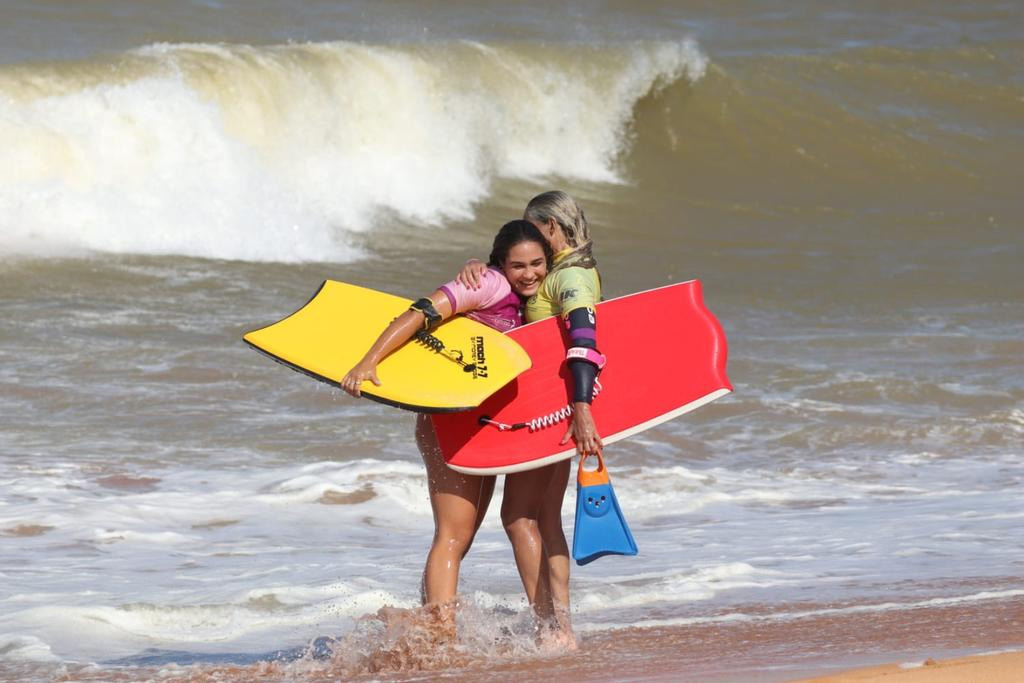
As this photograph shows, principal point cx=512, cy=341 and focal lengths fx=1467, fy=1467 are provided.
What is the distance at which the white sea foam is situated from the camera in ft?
46.0

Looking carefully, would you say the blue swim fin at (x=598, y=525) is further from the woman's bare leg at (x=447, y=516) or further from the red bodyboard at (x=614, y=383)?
the woman's bare leg at (x=447, y=516)

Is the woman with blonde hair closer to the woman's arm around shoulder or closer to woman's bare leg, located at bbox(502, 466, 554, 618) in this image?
woman's bare leg, located at bbox(502, 466, 554, 618)

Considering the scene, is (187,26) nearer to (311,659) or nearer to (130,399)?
(130,399)

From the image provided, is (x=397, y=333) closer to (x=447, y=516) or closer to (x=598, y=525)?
(x=447, y=516)

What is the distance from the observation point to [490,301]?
462 centimetres

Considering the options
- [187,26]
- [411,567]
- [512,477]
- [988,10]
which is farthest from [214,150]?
[988,10]

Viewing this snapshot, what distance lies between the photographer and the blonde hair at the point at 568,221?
4500 millimetres

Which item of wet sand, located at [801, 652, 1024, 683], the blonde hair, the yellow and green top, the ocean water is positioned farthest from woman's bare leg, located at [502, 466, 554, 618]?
wet sand, located at [801, 652, 1024, 683]

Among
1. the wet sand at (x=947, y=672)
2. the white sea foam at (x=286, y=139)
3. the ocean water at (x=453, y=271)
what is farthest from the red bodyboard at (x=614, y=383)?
the white sea foam at (x=286, y=139)

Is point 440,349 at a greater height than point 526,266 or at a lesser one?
lesser

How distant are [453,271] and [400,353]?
30.5 feet

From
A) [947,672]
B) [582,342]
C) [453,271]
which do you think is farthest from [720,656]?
[453,271]

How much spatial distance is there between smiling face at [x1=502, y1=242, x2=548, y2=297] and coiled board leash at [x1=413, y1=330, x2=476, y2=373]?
0.29m

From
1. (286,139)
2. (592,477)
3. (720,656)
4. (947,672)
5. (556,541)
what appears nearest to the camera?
(947,672)
